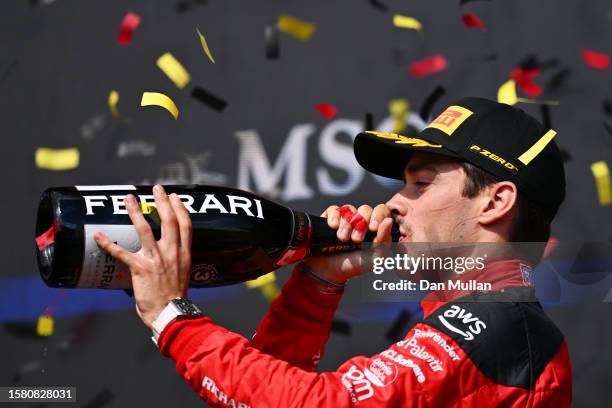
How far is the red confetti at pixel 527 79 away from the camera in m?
2.83

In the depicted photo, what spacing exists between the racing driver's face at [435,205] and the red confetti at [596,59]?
1.16 metres

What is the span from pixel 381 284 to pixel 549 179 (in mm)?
741

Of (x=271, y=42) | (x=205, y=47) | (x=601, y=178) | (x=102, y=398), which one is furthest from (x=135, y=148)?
(x=601, y=178)

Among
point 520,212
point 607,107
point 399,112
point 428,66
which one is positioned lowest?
point 607,107

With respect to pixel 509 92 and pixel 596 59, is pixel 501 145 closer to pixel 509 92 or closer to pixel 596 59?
pixel 509 92

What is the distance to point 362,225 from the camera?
1.90 meters

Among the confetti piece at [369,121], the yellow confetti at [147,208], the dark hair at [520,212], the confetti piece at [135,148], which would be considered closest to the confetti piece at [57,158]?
the confetti piece at [135,148]

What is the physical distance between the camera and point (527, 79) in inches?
112

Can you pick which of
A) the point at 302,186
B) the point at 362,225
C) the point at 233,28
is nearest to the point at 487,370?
the point at 362,225

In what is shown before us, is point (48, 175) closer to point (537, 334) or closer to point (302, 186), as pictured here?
point (302, 186)

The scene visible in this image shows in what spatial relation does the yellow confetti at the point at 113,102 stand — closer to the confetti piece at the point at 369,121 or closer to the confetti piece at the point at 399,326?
the confetti piece at the point at 369,121

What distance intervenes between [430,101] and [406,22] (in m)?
0.25

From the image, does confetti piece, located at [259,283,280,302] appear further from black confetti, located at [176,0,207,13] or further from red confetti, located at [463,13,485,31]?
red confetti, located at [463,13,485,31]

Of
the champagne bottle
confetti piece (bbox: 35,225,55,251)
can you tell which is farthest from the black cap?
confetti piece (bbox: 35,225,55,251)
